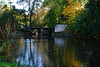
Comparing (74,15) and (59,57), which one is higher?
(74,15)

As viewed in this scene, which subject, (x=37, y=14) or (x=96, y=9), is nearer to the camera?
(x=96, y=9)

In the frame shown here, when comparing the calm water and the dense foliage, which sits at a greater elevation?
the dense foliage

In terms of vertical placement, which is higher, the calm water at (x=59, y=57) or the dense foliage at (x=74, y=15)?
the dense foliage at (x=74, y=15)

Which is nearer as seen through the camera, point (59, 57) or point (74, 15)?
point (59, 57)

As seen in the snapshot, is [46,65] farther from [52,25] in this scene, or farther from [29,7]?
[29,7]

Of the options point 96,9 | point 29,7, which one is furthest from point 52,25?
point 96,9

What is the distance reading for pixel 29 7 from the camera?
57.0 m

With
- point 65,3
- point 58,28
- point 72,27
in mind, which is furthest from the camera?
point 58,28

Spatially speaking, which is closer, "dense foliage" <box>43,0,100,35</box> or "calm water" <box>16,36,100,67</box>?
"calm water" <box>16,36,100,67</box>

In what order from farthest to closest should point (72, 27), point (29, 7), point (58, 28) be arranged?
point (29, 7) < point (58, 28) < point (72, 27)

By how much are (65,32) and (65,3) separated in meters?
8.09

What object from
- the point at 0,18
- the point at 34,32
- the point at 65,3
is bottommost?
the point at 34,32

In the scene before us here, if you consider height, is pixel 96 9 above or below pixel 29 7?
below

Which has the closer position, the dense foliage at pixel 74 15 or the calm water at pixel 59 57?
Answer: the calm water at pixel 59 57
